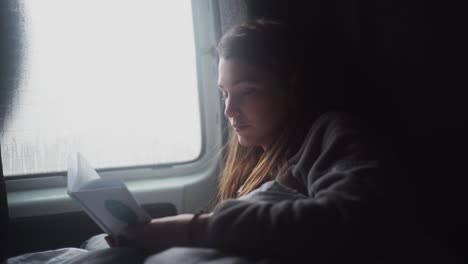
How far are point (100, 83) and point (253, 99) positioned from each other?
1.92 feet

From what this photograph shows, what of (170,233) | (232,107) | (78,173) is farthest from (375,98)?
(78,173)

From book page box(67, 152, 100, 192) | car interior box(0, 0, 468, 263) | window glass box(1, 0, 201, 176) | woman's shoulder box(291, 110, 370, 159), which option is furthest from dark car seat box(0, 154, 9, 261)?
woman's shoulder box(291, 110, 370, 159)

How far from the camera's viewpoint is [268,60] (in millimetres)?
875

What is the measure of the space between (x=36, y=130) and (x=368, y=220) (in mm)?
1035

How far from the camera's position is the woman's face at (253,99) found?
879mm

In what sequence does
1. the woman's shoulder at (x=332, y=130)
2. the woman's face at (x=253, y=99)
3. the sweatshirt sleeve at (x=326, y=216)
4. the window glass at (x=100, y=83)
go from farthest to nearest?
the window glass at (x=100, y=83) → the woman's face at (x=253, y=99) → the woman's shoulder at (x=332, y=130) → the sweatshirt sleeve at (x=326, y=216)

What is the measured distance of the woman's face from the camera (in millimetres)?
879

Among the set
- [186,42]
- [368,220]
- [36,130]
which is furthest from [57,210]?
[368,220]

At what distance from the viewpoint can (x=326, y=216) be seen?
570 mm

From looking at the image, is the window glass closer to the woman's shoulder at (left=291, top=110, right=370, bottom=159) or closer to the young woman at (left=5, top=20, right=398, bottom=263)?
the young woman at (left=5, top=20, right=398, bottom=263)

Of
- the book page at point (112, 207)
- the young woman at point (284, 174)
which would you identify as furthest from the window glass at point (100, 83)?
the book page at point (112, 207)

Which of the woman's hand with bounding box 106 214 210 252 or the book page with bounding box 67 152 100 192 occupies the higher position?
the book page with bounding box 67 152 100 192

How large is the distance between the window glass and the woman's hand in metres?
0.60

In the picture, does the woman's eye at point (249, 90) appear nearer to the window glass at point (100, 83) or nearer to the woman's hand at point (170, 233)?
the woman's hand at point (170, 233)
